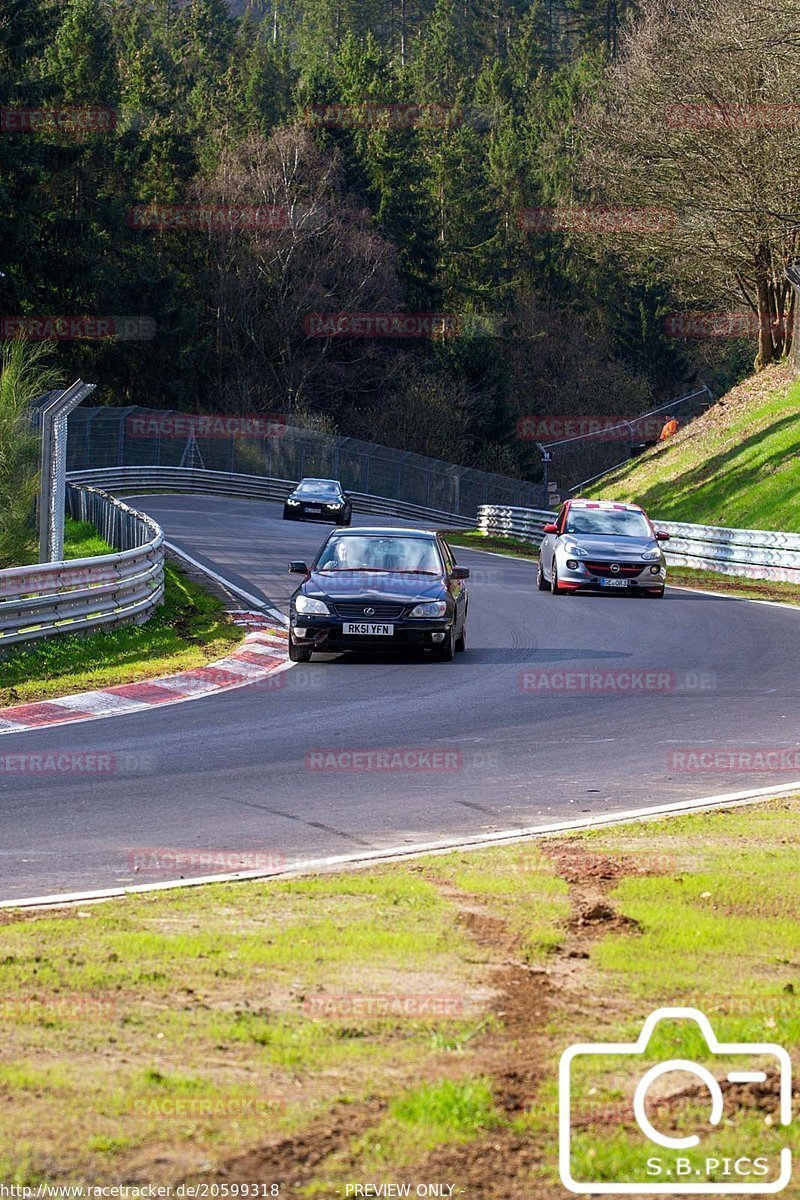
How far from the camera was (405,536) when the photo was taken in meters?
18.8

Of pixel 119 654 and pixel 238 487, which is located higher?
pixel 119 654

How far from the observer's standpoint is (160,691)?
15117 mm

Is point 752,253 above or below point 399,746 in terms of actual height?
above

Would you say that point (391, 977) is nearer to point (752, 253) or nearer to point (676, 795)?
point (676, 795)

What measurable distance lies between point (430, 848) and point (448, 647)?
8.98m

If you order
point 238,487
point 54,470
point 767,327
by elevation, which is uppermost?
point 767,327

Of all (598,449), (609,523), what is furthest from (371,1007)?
(598,449)

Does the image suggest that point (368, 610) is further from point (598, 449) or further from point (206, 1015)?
point (598, 449)

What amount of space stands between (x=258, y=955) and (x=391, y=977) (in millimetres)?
585

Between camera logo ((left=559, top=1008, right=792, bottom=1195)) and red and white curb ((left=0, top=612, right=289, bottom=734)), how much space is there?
29.2 feet

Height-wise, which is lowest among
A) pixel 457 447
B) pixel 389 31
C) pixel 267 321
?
pixel 457 447

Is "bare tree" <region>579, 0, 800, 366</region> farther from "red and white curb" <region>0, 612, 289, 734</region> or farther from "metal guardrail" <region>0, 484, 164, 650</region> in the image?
"red and white curb" <region>0, 612, 289, 734</region>

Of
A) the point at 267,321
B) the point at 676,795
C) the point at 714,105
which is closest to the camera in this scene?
the point at 676,795

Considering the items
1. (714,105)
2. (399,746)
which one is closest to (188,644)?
(399,746)
